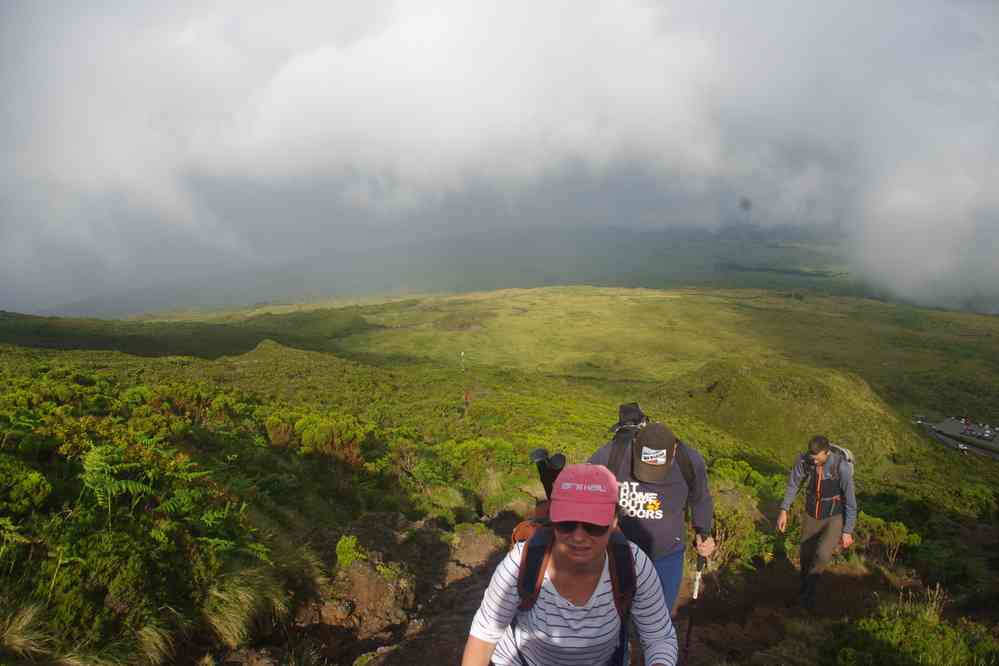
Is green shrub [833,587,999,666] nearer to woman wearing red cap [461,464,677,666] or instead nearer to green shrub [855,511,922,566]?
woman wearing red cap [461,464,677,666]

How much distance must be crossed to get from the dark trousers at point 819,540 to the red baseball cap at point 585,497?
21.8ft

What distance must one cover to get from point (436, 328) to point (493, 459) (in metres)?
97.6

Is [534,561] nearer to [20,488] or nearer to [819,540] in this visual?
[20,488]

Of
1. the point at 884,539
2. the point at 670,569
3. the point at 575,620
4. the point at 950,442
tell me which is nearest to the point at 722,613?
the point at 670,569

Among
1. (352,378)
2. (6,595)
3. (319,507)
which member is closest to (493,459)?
(319,507)

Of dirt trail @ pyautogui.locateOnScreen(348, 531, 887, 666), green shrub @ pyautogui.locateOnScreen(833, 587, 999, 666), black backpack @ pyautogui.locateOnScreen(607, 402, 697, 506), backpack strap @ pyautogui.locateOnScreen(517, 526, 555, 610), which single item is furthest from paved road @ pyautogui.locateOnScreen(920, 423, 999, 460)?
backpack strap @ pyautogui.locateOnScreen(517, 526, 555, 610)

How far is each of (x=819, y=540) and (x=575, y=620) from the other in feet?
21.8

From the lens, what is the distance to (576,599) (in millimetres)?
3283

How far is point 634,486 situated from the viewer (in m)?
5.20

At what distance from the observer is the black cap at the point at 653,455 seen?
507 cm

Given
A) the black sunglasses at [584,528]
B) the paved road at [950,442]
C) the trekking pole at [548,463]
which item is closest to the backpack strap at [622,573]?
the black sunglasses at [584,528]

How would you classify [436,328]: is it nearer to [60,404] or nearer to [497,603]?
[60,404]

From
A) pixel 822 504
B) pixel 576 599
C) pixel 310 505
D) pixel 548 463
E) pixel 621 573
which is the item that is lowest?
pixel 310 505

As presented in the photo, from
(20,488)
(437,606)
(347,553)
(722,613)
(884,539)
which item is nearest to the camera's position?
(20,488)
